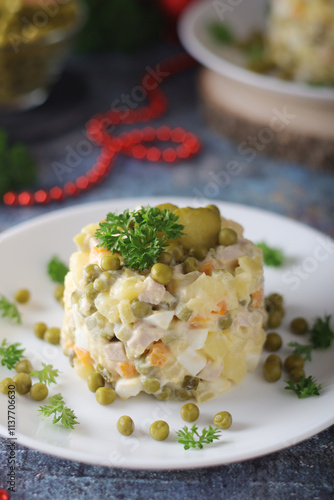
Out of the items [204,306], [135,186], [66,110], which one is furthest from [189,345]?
[66,110]

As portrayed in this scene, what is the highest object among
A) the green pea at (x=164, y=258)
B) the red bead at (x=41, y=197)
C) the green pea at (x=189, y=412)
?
the green pea at (x=164, y=258)

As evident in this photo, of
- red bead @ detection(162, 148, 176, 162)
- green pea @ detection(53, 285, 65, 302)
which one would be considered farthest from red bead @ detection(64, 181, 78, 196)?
green pea @ detection(53, 285, 65, 302)

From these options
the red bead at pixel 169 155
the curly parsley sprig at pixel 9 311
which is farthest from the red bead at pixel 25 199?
the curly parsley sprig at pixel 9 311

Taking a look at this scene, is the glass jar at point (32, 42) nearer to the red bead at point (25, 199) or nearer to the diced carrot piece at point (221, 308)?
the red bead at point (25, 199)

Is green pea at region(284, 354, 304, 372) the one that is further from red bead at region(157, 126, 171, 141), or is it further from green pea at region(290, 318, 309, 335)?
red bead at region(157, 126, 171, 141)

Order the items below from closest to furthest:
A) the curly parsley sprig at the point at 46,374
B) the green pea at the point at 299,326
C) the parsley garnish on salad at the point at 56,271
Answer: the curly parsley sprig at the point at 46,374
the green pea at the point at 299,326
the parsley garnish on salad at the point at 56,271

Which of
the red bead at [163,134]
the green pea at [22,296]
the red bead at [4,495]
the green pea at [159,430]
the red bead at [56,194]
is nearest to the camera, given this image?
the red bead at [4,495]

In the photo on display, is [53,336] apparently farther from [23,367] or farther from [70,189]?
[70,189]

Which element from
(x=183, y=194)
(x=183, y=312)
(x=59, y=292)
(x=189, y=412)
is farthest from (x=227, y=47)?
(x=189, y=412)
